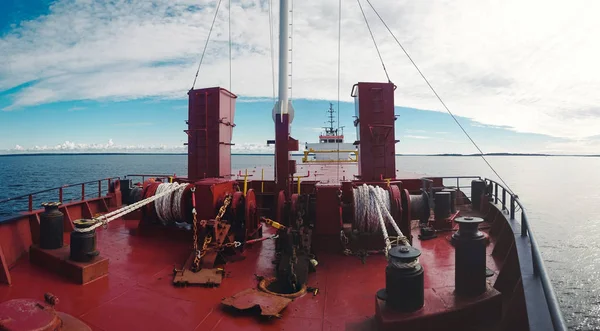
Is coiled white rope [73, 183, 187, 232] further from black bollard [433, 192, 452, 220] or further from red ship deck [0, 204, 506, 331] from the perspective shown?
Answer: black bollard [433, 192, 452, 220]

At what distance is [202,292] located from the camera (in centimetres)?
540

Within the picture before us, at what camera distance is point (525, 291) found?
143 inches

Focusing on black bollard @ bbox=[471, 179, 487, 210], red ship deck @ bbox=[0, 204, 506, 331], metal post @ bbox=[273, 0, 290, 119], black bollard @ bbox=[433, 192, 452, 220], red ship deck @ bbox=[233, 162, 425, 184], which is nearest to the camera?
red ship deck @ bbox=[0, 204, 506, 331]

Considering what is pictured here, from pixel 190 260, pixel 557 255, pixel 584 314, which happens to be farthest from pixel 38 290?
pixel 557 255

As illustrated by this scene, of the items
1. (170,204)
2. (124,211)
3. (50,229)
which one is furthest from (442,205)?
(50,229)

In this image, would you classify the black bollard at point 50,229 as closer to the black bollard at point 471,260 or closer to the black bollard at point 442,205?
the black bollard at point 471,260

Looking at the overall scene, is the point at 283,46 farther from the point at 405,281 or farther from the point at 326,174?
the point at 405,281

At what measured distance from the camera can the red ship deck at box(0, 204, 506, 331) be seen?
445 cm

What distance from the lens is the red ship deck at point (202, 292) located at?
4.45m

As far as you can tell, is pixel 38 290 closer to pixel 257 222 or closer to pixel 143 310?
pixel 143 310

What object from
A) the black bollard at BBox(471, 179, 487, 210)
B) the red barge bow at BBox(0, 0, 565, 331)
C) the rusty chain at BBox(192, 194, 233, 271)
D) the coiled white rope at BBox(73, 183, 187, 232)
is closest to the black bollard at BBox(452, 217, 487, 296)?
the red barge bow at BBox(0, 0, 565, 331)

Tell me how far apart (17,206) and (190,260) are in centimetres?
3140

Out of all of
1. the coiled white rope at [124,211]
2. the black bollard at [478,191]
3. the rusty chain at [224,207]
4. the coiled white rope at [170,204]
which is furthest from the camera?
the black bollard at [478,191]

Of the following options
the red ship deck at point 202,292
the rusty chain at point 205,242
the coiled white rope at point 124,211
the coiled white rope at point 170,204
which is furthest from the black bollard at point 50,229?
the rusty chain at point 205,242
